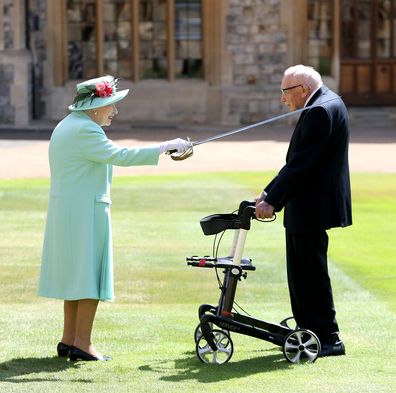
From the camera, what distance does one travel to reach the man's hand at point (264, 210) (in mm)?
7047

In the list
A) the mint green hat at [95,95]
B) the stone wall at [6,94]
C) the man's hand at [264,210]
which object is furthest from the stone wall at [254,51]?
the man's hand at [264,210]

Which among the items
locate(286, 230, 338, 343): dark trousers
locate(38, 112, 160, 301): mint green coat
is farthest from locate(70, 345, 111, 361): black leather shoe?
locate(286, 230, 338, 343): dark trousers

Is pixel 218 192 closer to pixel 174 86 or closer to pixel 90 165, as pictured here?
pixel 90 165

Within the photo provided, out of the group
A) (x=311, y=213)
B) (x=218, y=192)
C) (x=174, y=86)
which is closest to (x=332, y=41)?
(x=174, y=86)

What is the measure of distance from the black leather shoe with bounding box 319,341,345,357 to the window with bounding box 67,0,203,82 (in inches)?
860

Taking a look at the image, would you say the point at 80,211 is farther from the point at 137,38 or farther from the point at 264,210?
the point at 137,38

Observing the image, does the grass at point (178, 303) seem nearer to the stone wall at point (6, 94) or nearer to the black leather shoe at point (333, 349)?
the black leather shoe at point (333, 349)

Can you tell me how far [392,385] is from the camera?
258 inches

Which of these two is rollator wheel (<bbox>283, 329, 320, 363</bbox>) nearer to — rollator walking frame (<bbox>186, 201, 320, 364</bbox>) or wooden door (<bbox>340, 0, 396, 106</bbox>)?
rollator walking frame (<bbox>186, 201, 320, 364</bbox>)

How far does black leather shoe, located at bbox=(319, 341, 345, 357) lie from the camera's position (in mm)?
7293

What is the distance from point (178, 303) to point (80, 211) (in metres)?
2.35

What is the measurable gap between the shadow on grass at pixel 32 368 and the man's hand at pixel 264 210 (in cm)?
125

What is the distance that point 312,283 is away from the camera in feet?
23.9

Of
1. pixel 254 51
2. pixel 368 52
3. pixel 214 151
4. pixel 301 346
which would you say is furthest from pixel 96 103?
pixel 368 52
